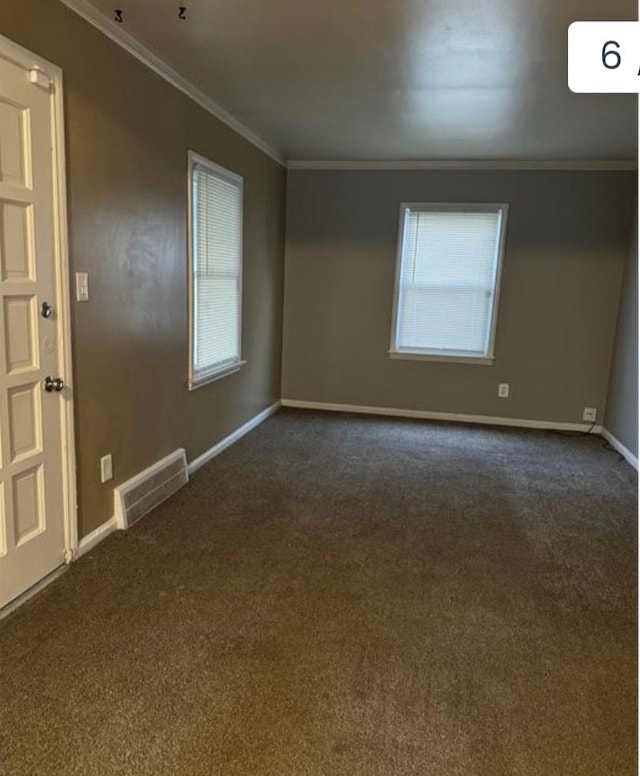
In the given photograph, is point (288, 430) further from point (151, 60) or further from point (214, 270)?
point (151, 60)

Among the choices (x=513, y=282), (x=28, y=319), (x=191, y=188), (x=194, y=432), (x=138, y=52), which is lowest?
(x=194, y=432)

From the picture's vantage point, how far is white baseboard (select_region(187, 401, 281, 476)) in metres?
3.75

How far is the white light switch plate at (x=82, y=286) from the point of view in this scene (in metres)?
2.39

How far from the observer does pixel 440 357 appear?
5324 mm

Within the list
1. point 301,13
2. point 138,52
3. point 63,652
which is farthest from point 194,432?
point 301,13

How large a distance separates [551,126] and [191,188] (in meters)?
2.46

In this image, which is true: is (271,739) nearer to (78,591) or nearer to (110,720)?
(110,720)

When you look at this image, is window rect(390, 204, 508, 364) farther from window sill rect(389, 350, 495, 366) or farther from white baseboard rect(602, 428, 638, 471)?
white baseboard rect(602, 428, 638, 471)

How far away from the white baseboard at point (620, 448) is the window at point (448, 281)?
121 cm

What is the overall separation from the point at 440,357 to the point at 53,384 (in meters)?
3.82

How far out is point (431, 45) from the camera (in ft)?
8.23

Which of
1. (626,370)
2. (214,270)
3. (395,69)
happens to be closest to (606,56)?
(395,69)

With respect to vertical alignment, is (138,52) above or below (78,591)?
above

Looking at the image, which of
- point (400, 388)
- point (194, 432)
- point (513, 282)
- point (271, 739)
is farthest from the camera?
point (400, 388)
